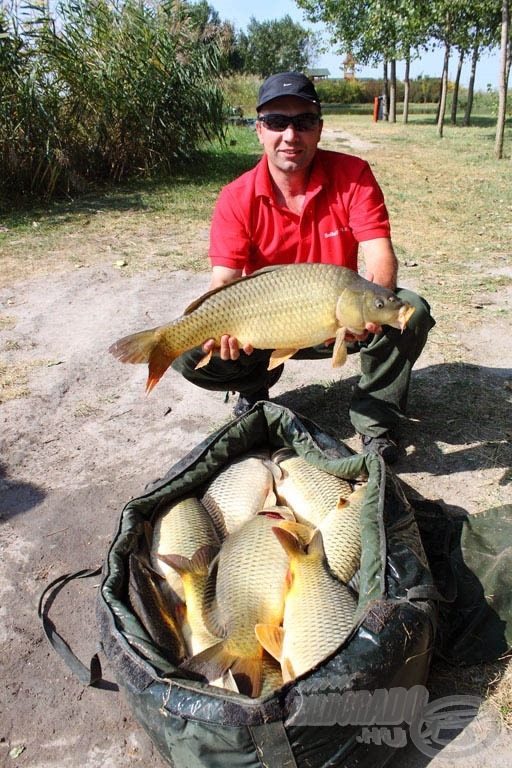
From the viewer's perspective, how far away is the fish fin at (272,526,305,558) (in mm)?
1771

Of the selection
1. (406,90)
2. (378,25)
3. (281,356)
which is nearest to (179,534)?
(281,356)

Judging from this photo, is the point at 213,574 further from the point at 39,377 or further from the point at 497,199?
the point at 497,199

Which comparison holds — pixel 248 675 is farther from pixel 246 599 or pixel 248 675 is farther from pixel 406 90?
pixel 406 90

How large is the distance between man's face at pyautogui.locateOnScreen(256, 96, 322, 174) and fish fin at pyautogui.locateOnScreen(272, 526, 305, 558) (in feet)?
4.68

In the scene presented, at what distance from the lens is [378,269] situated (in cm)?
A: 242

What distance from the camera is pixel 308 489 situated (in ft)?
7.38

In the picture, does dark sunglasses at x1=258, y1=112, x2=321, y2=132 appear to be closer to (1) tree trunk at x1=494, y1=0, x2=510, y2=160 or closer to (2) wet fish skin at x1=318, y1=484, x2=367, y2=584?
(2) wet fish skin at x1=318, y1=484, x2=367, y2=584

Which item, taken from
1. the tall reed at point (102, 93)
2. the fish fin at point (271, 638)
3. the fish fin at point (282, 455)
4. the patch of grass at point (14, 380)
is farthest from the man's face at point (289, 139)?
the tall reed at point (102, 93)

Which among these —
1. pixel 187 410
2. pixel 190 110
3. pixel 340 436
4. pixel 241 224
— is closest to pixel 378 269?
pixel 241 224

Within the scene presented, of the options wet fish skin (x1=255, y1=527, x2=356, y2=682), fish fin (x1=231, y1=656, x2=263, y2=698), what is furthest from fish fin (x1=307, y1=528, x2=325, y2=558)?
fish fin (x1=231, y1=656, x2=263, y2=698)

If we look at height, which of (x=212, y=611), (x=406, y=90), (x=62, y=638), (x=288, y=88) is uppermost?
(x=406, y=90)

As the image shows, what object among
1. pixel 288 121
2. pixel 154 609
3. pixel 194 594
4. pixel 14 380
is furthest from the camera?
pixel 14 380

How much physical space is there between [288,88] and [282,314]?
3.06 feet

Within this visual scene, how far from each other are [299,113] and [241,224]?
0.47 m
